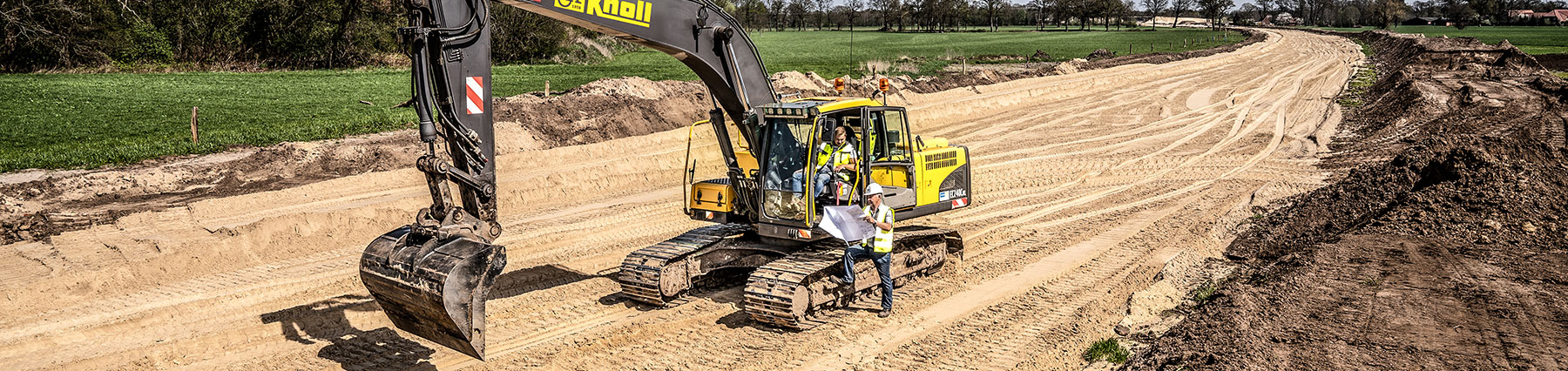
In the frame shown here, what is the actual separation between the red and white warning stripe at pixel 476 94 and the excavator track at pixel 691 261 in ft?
11.0

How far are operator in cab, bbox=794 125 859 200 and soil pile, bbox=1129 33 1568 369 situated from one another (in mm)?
3284

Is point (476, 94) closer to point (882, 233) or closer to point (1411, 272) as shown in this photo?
point (882, 233)

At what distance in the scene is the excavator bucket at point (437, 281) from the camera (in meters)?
7.29

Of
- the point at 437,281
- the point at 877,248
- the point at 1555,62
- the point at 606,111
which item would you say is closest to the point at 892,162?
the point at 877,248

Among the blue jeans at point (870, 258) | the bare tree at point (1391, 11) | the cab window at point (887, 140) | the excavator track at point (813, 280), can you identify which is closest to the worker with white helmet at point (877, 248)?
the blue jeans at point (870, 258)

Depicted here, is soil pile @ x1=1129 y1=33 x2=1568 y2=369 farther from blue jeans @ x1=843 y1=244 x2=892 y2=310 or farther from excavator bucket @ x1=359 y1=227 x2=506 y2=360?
excavator bucket @ x1=359 y1=227 x2=506 y2=360

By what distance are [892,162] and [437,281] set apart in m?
5.47

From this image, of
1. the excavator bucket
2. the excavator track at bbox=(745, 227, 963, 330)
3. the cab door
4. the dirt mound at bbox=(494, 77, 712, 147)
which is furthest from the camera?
the dirt mound at bbox=(494, 77, 712, 147)

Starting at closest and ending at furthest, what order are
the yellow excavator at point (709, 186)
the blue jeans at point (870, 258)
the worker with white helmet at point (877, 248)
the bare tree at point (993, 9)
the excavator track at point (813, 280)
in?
1. the yellow excavator at point (709, 186)
2. the excavator track at point (813, 280)
3. the worker with white helmet at point (877, 248)
4. the blue jeans at point (870, 258)
5. the bare tree at point (993, 9)

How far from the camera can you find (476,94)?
7.80 meters

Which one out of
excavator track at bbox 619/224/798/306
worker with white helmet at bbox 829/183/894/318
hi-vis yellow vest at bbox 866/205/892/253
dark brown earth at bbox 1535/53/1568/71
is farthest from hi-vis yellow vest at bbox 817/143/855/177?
dark brown earth at bbox 1535/53/1568/71

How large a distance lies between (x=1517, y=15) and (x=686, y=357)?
152875 millimetres

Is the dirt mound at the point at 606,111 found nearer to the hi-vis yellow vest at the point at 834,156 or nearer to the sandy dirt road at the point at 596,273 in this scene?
the sandy dirt road at the point at 596,273

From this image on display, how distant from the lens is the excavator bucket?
7293 mm
